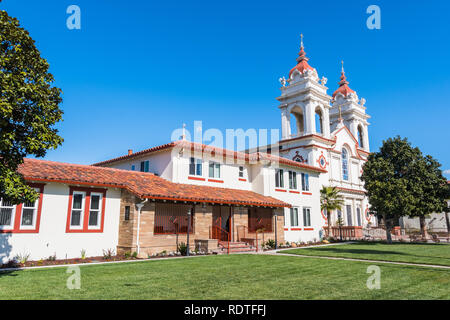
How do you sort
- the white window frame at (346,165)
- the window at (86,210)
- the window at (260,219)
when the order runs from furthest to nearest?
1. the white window frame at (346,165)
2. the window at (260,219)
3. the window at (86,210)

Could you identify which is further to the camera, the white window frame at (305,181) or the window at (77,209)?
the white window frame at (305,181)

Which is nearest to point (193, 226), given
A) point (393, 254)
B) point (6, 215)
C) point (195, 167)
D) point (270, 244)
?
point (195, 167)

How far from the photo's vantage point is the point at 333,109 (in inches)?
2137

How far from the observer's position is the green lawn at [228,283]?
292 inches

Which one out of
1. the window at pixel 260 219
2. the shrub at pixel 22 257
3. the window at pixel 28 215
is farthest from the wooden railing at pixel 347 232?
the shrub at pixel 22 257

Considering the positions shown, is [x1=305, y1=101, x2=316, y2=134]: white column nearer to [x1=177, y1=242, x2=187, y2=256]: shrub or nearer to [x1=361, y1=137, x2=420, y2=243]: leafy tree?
[x1=361, y1=137, x2=420, y2=243]: leafy tree

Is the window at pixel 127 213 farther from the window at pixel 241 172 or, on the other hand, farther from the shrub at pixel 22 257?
the window at pixel 241 172

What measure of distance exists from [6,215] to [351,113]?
4994 centimetres

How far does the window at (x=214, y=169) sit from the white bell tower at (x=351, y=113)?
114 feet

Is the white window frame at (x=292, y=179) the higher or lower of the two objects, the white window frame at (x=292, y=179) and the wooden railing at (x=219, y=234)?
the higher

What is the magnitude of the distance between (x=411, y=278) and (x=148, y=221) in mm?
12027

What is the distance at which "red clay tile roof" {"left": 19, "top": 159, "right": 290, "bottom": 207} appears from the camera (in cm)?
1502
